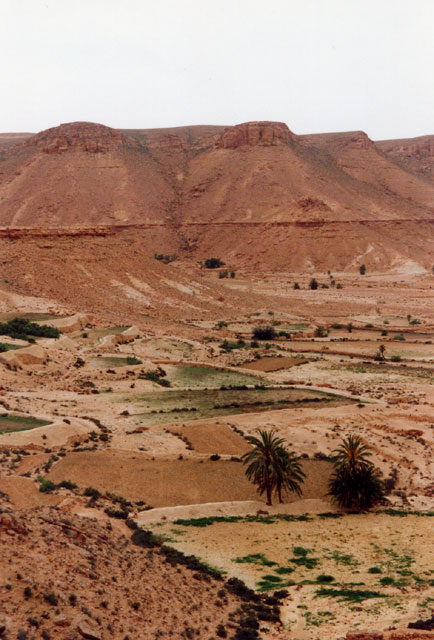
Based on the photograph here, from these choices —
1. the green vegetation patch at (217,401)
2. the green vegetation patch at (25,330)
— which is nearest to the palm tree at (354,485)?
the green vegetation patch at (217,401)

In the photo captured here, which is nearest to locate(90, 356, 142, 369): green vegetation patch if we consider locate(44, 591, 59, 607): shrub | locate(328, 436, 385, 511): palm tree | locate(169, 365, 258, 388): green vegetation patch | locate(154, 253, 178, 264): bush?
locate(169, 365, 258, 388): green vegetation patch

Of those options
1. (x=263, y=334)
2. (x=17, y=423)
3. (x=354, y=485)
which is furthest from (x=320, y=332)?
(x=354, y=485)

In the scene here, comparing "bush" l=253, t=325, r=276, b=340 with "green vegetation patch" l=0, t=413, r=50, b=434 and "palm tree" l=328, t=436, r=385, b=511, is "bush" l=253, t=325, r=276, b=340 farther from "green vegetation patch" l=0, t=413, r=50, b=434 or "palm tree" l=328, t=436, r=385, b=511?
"palm tree" l=328, t=436, r=385, b=511

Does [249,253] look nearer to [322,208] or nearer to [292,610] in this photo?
[322,208]

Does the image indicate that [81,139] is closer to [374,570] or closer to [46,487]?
[46,487]

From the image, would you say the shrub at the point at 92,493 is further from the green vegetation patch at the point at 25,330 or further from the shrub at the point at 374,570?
the green vegetation patch at the point at 25,330

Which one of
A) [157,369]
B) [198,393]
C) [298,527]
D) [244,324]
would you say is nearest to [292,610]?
[298,527]
